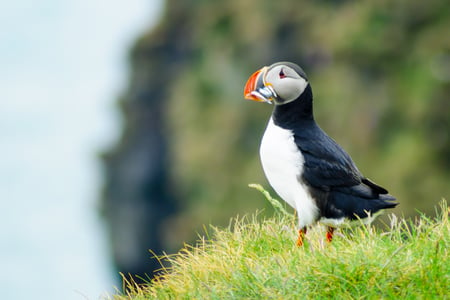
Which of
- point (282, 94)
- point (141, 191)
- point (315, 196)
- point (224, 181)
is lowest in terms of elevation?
point (141, 191)

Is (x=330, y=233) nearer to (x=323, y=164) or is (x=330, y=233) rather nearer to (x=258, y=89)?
(x=323, y=164)

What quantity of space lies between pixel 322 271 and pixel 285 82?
147 cm

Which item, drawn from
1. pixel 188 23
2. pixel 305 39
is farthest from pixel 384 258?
pixel 188 23

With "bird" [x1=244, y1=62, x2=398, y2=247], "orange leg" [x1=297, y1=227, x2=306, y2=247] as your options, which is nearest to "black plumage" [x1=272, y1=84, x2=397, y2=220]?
"bird" [x1=244, y1=62, x2=398, y2=247]

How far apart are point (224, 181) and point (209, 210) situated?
1481 millimetres

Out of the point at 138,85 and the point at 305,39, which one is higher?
the point at 305,39

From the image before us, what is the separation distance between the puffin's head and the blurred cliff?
1055cm

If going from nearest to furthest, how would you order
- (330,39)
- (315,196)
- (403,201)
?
(315,196), (403,201), (330,39)

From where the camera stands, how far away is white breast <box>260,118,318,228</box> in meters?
5.96

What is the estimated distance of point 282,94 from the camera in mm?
6023

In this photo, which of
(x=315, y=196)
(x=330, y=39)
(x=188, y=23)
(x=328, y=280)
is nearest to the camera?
(x=328, y=280)

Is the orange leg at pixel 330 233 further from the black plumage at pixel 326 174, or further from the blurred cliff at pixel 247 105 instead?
the blurred cliff at pixel 247 105

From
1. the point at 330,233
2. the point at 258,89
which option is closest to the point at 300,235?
the point at 330,233

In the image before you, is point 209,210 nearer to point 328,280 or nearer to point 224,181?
point 224,181
